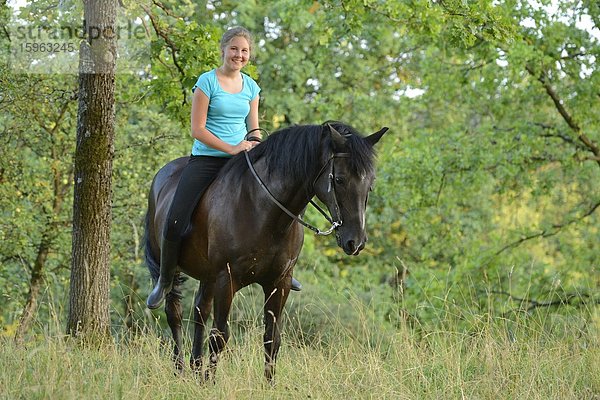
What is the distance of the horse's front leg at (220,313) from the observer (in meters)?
6.37

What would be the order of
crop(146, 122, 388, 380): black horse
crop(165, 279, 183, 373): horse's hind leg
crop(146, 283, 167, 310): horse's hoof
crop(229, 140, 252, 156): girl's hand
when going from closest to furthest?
crop(146, 122, 388, 380): black horse < crop(229, 140, 252, 156): girl's hand < crop(146, 283, 167, 310): horse's hoof < crop(165, 279, 183, 373): horse's hind leg

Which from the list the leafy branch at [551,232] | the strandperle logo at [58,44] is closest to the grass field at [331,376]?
the strandperle logo at [58,44]

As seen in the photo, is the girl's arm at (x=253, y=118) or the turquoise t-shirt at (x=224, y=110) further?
the girl's arm at (x=253, y=118)

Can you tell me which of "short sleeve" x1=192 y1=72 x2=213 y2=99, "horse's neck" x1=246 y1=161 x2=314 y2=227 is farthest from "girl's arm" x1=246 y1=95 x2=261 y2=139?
"horse's neck" x1=246 y1=161 x2=314 y2=227

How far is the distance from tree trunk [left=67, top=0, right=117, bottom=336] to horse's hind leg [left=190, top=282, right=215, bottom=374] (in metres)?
1.69

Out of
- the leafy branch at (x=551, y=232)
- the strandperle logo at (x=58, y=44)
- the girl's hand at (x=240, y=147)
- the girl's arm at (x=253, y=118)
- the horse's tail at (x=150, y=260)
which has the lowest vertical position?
the leafy branch at (x=551, y=232)

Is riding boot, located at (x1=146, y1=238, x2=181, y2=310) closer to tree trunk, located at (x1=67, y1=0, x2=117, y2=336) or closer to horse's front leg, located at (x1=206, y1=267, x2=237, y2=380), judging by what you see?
horse's front leg, located at (x1=206, y1=267, x2=237, y2=380)

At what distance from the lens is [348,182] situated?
5809mm

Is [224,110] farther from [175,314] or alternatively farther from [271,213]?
[175,314]

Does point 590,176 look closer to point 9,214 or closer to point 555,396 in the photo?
point 9,214

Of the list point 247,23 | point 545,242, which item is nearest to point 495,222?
point 545,242

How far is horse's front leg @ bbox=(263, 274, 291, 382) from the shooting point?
21.6 feet

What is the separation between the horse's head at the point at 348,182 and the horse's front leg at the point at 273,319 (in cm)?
Answer: 95

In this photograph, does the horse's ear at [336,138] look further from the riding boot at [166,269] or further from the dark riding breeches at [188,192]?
the riding boot at [166,269]
